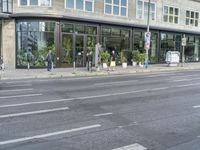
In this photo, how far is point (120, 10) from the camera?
35938 millimetres

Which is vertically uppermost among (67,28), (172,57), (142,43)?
(67,28)

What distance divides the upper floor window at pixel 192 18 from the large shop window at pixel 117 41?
497 inches

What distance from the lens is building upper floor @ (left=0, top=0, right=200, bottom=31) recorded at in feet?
96.9

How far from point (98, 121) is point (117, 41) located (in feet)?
89.6

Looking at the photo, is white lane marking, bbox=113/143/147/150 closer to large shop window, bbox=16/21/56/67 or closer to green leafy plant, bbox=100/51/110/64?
green leafy plant, bbox=100/51/110/64

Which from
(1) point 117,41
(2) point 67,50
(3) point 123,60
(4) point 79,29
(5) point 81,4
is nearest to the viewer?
(2) point 67,50

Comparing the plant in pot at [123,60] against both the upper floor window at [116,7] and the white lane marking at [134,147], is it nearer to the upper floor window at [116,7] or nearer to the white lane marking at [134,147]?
the upper floor window at [116,7]

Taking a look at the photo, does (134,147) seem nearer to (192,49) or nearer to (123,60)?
(123,60)

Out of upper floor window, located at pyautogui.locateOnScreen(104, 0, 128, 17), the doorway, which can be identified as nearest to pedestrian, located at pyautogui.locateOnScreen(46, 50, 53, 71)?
the doorway

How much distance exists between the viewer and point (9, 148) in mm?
6762

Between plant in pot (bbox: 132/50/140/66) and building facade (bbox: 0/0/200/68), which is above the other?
building facade (bbox: 0/0/200/68)

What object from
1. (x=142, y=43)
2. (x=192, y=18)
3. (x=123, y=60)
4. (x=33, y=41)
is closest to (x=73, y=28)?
(x=33, y=41)

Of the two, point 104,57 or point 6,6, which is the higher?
point 6,6

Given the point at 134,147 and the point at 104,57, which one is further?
the point at 104,57
